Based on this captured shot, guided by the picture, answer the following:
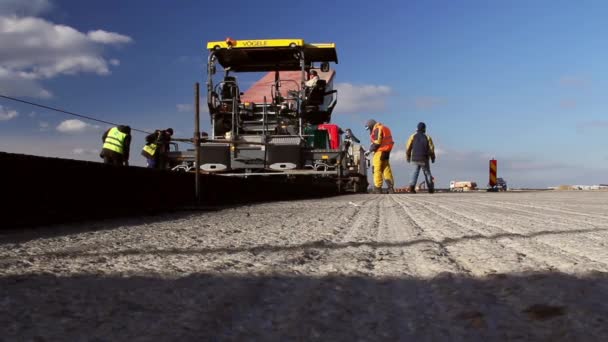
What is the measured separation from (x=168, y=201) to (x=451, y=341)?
4759 millimetres

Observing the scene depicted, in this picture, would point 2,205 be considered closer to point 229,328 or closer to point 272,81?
point 229,328

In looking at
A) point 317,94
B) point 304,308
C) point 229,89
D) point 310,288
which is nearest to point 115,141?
point 229,89

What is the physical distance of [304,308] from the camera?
115cm

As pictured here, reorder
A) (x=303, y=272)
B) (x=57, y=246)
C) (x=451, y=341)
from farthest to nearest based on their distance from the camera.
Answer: (x=57, y=246), (x=303, y=272), (x=451, y=341)

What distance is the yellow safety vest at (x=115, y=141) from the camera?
9.22m

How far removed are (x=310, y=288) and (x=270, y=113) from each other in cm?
940

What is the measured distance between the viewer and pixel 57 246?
7.55 ft

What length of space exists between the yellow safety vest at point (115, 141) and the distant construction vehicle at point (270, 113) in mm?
1088

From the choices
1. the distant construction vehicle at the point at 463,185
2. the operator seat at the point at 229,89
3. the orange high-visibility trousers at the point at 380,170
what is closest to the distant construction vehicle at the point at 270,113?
the operator seat at the point at 229,89

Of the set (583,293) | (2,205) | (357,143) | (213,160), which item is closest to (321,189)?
(213,160)

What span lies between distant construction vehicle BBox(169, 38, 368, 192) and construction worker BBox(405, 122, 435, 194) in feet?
7.86

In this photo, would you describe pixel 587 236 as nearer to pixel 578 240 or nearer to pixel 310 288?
pixel 578 240

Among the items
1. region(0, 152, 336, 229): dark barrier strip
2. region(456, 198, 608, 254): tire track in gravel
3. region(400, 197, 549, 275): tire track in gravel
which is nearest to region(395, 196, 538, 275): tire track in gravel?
region(400, 197, 549, 275): tire track in gravel

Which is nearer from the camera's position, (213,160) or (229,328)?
(229,328)
